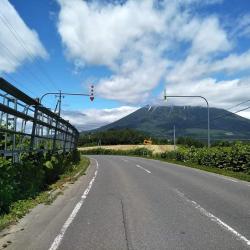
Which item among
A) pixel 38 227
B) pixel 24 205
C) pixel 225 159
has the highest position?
pixel 225 159

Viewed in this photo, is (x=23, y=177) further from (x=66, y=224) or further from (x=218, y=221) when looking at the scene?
(x=218, y=221)

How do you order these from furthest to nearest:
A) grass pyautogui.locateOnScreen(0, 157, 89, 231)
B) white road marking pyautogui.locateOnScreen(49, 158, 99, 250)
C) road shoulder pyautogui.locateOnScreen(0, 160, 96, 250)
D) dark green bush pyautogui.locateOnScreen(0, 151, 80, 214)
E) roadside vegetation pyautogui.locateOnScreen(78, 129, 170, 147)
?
roadside vegetation pyautogui.locateOnScreen(78, 129, 170, 147)
dark green bush pyautogui.locateOnScreen(0, 151, 80, 214)
grass pyautogui.locateOnScreen(0, 157, 89, 231)
road shoulder pyautogui.locateOnScreen(0, 160, 96, 250)
white road marking pyautogui.locateOnScreen(49, 158, 99, 250)

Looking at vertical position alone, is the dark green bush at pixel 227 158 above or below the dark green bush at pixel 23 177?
above

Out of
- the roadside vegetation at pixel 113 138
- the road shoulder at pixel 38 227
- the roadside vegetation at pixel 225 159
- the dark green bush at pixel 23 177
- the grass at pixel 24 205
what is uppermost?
the roadside vegetation at pixel 113 138

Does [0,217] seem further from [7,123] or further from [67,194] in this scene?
[67,194]

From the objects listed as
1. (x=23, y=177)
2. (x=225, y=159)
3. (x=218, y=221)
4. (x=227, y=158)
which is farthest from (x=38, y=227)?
(x=225, y=159)

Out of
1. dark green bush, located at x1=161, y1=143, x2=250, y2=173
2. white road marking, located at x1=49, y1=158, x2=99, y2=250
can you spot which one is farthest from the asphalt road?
dark green bush, located at x1=161, y1=143, x2=250, y2=173

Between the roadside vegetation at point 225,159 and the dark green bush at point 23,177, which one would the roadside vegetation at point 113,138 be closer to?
the roadside vegetation at point 225,159

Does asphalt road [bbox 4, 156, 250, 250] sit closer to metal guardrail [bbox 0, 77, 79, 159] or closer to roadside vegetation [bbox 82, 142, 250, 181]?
metal guardrail [bbox 0, 77, 79, 159]

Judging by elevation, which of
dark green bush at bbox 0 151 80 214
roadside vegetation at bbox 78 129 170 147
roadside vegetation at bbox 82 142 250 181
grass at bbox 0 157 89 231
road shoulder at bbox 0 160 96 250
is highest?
roadside vegetation at bbox 78 129 170 147

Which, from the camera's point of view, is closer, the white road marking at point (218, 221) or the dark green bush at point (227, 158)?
the white road marking at point (218, 221)

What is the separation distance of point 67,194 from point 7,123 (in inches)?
124

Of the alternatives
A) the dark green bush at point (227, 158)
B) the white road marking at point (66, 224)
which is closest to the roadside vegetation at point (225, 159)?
the dark green bush at point (227, 158)

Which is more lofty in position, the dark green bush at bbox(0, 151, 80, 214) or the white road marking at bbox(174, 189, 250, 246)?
the dark green bush at bbox(0, 151, 80, 214)
